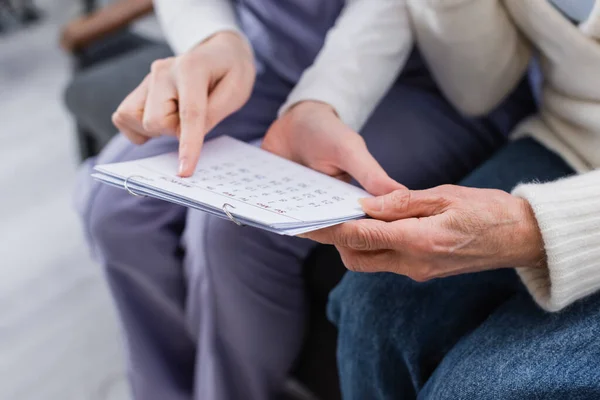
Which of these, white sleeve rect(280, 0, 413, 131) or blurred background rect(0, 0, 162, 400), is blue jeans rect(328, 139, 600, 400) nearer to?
white sleeve rect(280, 0, 413, 131)

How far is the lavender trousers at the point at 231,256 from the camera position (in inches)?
28.7

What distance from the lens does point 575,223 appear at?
0.50 m

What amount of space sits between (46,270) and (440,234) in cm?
101

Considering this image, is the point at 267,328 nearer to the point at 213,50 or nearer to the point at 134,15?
the point at 213,50

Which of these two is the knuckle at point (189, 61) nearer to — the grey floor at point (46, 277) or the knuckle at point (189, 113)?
the knuckle at point (189, 113)

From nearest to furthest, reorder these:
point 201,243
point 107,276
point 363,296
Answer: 1. point 363,296
2. point 201,243
3. point 107,276

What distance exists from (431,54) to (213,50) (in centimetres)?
28

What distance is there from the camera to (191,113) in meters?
0.60

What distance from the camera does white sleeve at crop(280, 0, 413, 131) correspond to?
69cm

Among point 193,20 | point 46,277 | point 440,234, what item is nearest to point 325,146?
point 440,234

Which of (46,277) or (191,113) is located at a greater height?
(191,113)

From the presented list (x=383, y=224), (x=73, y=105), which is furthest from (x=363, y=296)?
(x=73, y=105)

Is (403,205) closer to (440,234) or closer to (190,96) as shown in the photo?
(440,234)

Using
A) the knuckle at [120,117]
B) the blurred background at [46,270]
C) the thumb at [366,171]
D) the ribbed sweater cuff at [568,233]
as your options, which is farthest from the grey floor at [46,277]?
the ribbed sweater cuff at [568,233]
